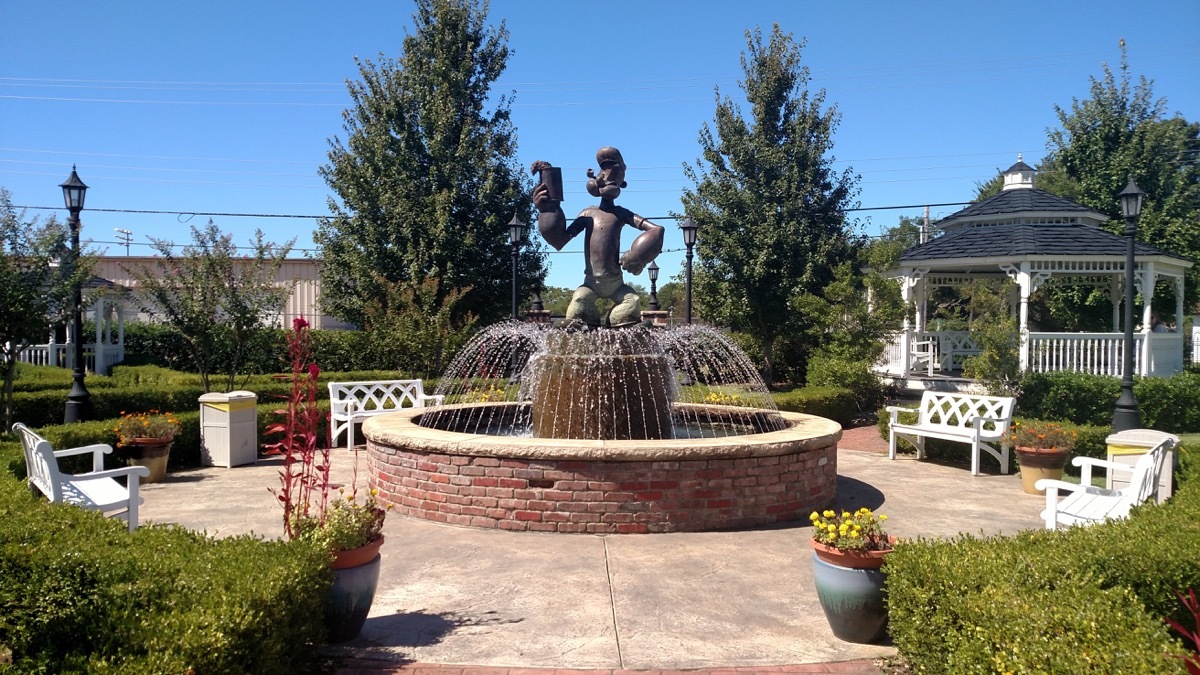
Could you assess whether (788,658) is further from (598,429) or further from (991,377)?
(991,377)

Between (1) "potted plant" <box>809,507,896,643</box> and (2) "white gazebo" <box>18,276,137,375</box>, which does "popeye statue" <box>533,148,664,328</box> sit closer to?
(1) "potted plant" <box>809,507,896,643</box>

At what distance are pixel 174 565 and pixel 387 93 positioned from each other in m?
19.1

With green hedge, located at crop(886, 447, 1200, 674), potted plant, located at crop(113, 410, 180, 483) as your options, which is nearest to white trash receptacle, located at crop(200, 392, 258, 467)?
potted plant, located at crop(113, 410, 180, 483)

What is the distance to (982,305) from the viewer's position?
68.6ft

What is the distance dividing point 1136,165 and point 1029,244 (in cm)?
909

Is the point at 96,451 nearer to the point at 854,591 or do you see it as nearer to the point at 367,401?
the point at 367,401

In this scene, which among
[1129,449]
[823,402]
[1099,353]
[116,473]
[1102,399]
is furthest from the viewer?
[1099,353]

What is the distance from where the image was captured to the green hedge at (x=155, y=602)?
3016mm

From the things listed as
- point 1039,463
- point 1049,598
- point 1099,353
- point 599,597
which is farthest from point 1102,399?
point 1049,598

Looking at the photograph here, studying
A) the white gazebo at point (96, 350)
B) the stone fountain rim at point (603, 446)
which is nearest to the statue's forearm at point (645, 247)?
the stone fountain rim at point (603, 446)

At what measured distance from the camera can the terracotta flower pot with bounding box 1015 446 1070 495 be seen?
895cm

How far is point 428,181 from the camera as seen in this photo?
20.7 metres

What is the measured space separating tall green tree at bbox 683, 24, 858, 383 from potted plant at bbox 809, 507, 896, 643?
1614 cm

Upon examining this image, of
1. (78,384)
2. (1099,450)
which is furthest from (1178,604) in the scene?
(78,384)
